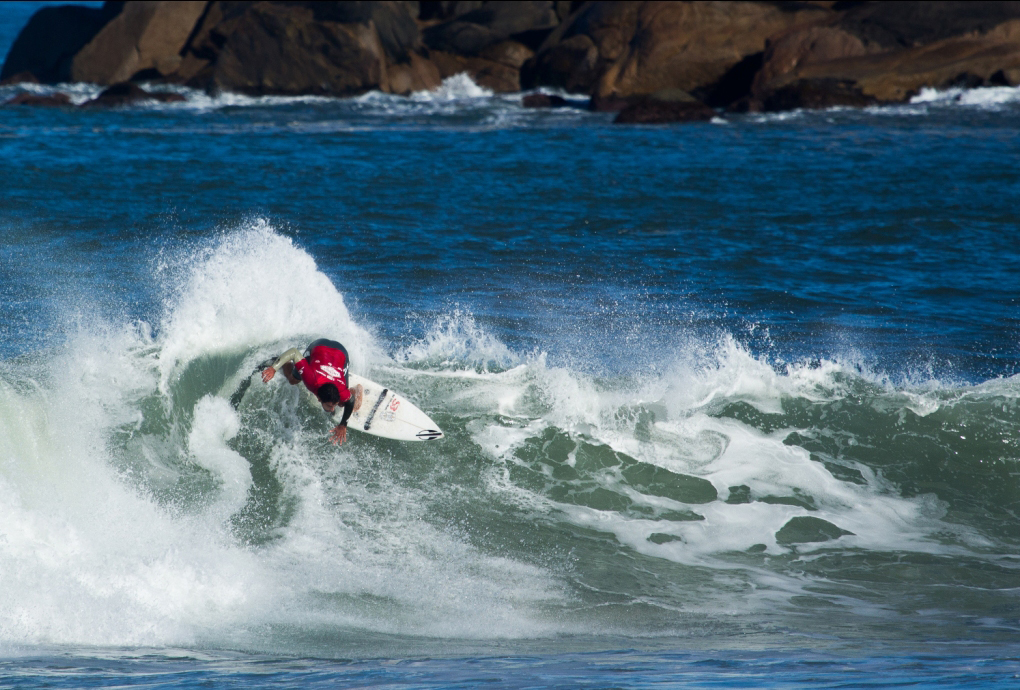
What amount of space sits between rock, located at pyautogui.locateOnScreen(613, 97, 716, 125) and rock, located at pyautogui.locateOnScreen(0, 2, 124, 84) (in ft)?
76.8

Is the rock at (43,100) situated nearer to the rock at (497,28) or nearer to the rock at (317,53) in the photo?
the rock at (317,53)

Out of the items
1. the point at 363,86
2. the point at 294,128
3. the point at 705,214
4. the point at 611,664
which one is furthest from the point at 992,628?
the point at 363,86

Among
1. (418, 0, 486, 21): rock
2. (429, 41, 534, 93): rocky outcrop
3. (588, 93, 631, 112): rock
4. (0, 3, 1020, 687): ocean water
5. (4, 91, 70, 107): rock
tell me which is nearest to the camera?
(0, 3, 1020, 687): ocean water

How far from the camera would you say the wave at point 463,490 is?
7.44m

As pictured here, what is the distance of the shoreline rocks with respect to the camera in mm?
30984

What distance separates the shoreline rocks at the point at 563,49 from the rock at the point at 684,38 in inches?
1.7

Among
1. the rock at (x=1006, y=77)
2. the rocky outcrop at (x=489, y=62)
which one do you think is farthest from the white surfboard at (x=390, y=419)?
the rocky outcrop at (x=489, y=62)

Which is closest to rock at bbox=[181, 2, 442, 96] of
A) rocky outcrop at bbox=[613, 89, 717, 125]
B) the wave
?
rocky outcrop at bbox=[613, 89, 717, 125]

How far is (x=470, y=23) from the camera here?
37938 millimetres

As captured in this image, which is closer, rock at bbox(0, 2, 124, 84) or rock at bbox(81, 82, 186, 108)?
rock at bbox(81, 82, 186, 108)

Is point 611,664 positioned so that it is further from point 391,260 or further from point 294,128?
point 294,128

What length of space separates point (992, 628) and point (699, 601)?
2.15m

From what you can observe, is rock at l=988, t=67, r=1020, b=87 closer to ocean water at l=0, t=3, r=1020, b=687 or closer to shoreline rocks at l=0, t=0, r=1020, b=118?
shoreline rocks at l=0, t=0, r=1020, b=118

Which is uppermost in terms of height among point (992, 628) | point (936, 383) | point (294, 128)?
point (294, 128)
